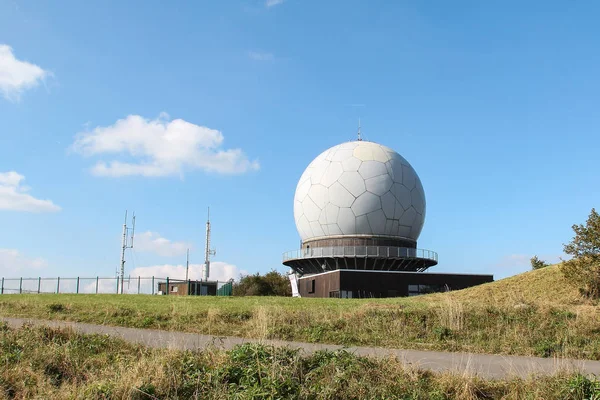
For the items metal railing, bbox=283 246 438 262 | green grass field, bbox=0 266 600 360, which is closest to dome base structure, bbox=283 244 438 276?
metal railing, bbox=283 246 438 262

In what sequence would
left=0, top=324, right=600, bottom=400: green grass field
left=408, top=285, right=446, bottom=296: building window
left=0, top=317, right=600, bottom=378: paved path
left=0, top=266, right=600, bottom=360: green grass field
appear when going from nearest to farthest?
1. left=0, top=324, right=600, bottom=400: green grass field
2. left=0, top=317, right=600, bottom=378: paved path
3. left=0, top=266, right=600, bottom=360: green grass field
4. left=408, top=285, right=446, bottom=296: building window

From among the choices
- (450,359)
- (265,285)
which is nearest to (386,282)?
(265,285)

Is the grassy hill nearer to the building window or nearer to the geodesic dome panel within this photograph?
the building window

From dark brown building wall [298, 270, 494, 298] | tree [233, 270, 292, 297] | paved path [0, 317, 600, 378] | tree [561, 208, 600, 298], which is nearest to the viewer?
paved path [0, 317, 600, 378]

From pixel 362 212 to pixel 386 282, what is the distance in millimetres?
5701

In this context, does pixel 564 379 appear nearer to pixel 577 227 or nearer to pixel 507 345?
pixel 507 345

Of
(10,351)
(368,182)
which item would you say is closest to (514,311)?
(10,351)

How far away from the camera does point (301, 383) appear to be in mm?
7102

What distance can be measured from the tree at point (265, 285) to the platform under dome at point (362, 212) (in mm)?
10872

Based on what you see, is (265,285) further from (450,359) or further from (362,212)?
(450,359)

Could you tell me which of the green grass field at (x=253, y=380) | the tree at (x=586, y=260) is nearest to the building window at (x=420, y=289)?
the tree at (x=586, y=260)

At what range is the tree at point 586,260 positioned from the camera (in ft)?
64.2

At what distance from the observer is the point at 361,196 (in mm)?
38562

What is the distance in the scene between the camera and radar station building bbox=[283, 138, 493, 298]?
3856cm
